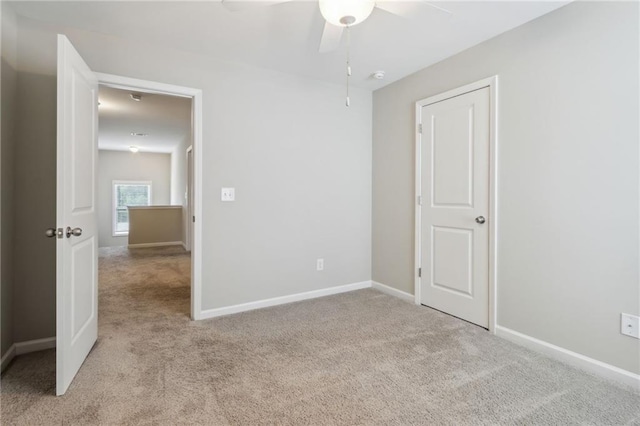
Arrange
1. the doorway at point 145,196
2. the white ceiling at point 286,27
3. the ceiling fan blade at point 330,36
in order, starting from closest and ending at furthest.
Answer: the ceiling fan blade at point 330,36 → the white ceiling at point 286,27 → the doorway at point 145,196

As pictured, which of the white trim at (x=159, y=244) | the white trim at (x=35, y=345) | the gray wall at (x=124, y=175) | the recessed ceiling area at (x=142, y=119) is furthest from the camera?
the gray wall at (x=124, y=175)

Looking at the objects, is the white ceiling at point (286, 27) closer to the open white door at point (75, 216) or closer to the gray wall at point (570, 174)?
the gray wall at point (570, 174)

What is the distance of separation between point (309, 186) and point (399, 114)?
1.21m

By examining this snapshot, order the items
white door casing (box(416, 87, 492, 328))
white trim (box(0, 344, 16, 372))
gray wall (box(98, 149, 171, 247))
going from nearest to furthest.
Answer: white trim (box(0, 344, 16, 372)) < white door casing (box(416, 87, 492, 328)) < gray wall (box(98, 149, 171, 247))

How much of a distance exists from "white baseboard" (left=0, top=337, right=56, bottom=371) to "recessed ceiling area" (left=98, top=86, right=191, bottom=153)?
218cm

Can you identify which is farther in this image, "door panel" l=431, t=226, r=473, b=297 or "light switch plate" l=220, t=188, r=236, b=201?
"light switch plate" l=220, t=188, r=236, b=201

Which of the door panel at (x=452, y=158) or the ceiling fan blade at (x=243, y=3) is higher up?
the ceiling fan blade at (x=243, y=3)

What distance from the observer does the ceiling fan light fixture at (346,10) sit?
1540 millimetres

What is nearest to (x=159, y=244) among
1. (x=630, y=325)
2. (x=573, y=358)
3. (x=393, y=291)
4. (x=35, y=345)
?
(x=35, y=345)

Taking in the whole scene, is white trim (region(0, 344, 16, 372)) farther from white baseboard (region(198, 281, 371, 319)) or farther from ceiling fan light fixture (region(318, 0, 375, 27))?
ceiling fan light fixture (region(318, 0, 375, 27))

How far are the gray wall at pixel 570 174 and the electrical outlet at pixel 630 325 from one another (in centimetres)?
3

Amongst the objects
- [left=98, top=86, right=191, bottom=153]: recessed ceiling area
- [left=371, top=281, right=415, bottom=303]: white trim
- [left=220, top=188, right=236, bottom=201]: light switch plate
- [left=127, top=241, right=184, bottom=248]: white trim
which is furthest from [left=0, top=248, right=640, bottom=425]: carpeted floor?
[left=127, top=241, right=184, bottom=248]: white trim

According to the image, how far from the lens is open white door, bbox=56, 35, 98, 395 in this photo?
5.57 feet

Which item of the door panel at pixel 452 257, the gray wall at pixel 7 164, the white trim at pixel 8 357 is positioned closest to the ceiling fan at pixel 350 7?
the gray wall at pixel 7 164
